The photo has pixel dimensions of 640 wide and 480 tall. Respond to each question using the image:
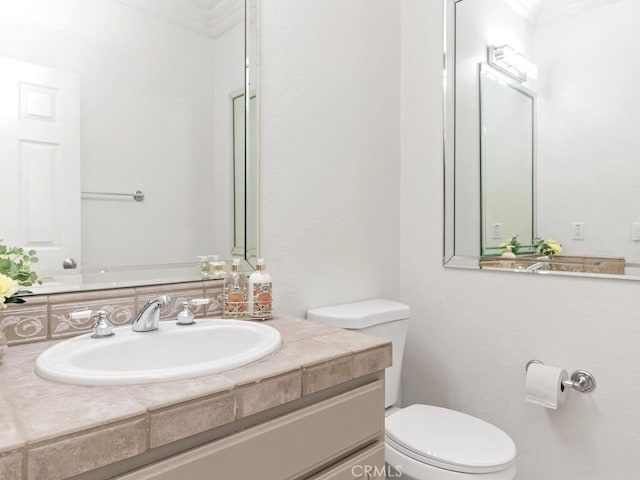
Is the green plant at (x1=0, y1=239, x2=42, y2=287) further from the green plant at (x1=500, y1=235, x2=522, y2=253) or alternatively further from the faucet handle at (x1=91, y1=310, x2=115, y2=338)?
the green plant at (x1=500, y1=235, x2=522, y2=253)

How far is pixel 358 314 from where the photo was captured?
158 cm

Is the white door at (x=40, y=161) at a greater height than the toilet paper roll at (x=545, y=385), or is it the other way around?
the white door at (x=40, y=161)

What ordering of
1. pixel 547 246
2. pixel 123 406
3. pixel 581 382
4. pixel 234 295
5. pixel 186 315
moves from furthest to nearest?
pixel 547 246, pixel 581 382, pixel 234 295, pixel 186 315, pixel 123 406

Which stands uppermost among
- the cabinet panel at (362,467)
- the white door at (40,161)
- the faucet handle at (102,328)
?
the white door at (40,161)

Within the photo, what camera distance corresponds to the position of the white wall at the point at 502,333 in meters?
1.44

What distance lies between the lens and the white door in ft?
3.36

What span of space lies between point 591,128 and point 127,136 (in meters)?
1.58

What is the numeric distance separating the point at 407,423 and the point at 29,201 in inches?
54.1

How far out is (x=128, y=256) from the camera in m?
1.22

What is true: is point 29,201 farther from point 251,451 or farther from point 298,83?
point 298,83

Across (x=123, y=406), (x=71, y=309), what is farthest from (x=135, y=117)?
(x=123, y=406)

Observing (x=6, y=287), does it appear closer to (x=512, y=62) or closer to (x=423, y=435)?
(x=423, y=435)

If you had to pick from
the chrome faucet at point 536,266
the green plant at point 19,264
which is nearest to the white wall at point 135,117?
the green plant at point 19,264

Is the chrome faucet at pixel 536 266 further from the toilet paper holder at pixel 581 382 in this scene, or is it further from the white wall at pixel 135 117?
the white wall at pixel 135 117
